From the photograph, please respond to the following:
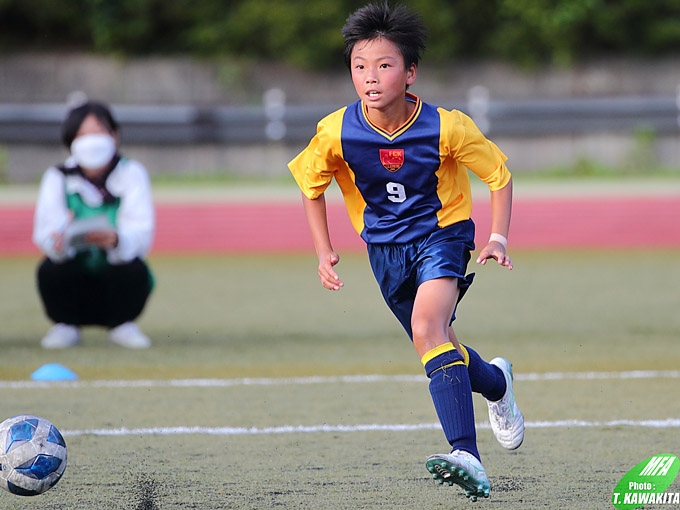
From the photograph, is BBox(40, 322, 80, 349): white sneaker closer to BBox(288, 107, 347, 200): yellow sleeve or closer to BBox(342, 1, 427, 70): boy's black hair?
BBox(288, 107, 347, 200): yellow sleeve

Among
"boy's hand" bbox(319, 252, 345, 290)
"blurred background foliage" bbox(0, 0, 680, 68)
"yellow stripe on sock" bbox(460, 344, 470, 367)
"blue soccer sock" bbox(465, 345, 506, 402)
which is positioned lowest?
"blue soccer sock" bbox(465, 345, 506, 402)

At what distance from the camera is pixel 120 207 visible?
7.64 m

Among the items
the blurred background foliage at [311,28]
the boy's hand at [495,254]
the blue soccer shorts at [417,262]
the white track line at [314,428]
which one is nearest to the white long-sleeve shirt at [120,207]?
the white track line at [314,428]

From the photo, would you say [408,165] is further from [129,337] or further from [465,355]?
[129,337]

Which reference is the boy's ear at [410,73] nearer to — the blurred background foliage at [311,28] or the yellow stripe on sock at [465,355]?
the yellow stripe on sock at [465,355]

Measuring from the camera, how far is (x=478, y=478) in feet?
12.3

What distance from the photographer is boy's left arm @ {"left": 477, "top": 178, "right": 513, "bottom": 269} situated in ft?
13.7

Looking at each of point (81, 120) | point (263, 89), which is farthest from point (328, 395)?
point (263, 89)

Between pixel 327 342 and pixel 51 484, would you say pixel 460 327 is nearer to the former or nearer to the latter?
pixel 327 342

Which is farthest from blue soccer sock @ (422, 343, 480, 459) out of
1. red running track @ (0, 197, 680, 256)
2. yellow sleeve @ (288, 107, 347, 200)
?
red running track @ (0, 197, 680, 256)

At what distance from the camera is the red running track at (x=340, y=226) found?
13789 mm

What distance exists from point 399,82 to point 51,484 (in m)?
1.92

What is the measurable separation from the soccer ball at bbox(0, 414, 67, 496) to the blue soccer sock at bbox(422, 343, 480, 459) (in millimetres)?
1355
